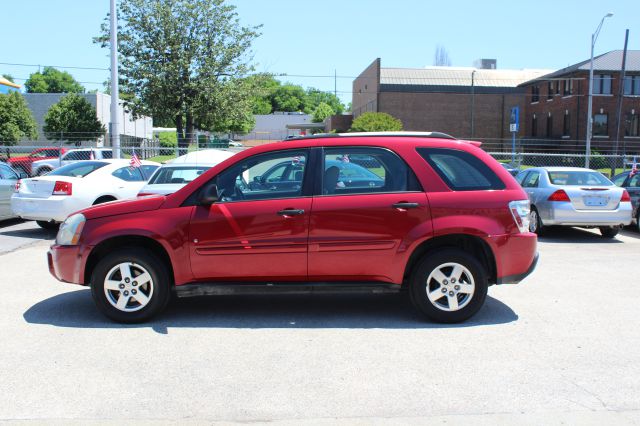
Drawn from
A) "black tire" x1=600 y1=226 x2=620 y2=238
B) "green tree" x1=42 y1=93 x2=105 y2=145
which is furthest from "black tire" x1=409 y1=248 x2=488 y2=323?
"green tree" x1=42 y1=93 x2=105 y2=145

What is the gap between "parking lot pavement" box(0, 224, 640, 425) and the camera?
4074 millimetres

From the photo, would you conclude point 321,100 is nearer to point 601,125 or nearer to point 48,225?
point 601,125

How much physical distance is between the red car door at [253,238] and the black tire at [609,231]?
9.36 meters

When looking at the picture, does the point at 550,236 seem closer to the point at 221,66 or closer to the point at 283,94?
the point at 221,66

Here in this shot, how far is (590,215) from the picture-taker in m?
12.0

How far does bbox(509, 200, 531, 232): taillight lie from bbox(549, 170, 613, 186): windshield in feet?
23.1

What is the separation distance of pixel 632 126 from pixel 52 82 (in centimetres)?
11763

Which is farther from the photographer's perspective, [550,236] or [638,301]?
[550,236]

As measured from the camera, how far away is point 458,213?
5.86 meters

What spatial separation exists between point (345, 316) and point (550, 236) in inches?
325

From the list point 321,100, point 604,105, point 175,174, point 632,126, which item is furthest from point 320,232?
point 321,100

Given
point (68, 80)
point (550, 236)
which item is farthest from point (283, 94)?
point (550, 236)

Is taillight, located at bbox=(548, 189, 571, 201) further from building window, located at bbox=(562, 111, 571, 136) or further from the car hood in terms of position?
building window, located at bbox=(562, 111, 571, 136)

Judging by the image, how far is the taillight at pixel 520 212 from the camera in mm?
5934
